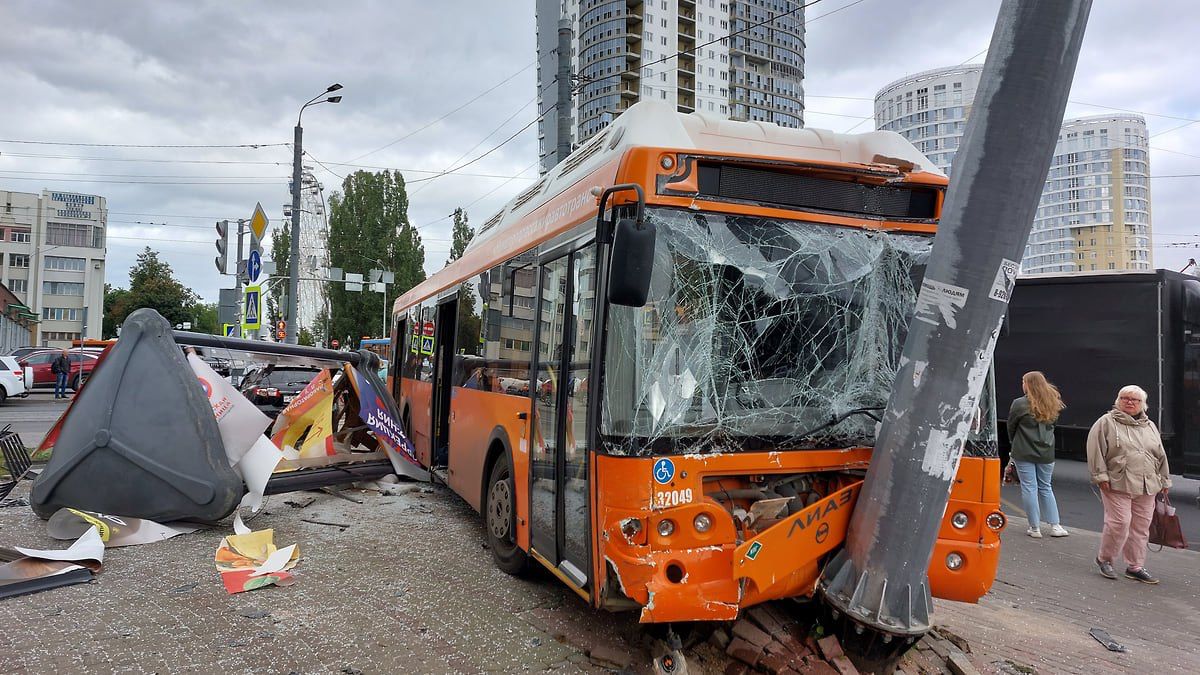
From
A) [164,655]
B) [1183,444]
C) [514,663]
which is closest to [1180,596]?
[1183,444]

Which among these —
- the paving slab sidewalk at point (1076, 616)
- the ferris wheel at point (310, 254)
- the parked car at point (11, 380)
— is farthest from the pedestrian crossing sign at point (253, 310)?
the ferris wheel at point (310, 254)

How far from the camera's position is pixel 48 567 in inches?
225

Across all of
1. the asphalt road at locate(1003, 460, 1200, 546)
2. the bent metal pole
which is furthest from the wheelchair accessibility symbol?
the asphalt road at locate(1003, 460, 1200, 546)

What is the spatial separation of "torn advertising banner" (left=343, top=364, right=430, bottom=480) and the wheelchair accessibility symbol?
588 cm

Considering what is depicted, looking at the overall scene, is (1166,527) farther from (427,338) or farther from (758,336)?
(427,338)

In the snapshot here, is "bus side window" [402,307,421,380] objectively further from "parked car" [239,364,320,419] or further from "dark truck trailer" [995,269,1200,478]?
"dark truck trailer" [995,269,1200,478]

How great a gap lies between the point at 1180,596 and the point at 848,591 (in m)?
4.32

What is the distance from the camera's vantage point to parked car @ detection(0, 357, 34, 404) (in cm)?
2280

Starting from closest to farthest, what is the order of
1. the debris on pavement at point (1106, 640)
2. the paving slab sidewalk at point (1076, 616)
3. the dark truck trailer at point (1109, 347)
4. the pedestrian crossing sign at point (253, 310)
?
the paving slab sidewalk at point (1076, 616)
the debris on pavement at point (1106, 640)
the dark truck trailer at point (1109, 347)
the pedestrian crossing sign at point (253, 310)

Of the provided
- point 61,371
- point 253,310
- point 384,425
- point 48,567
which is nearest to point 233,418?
point 48,567

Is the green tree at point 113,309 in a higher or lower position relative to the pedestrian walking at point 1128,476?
higher

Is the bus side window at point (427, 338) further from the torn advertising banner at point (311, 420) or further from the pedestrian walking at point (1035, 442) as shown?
the pedestrian walking at point (1035, 442)

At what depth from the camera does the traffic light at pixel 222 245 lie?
18688mm

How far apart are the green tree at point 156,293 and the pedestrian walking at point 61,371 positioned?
33025mm
